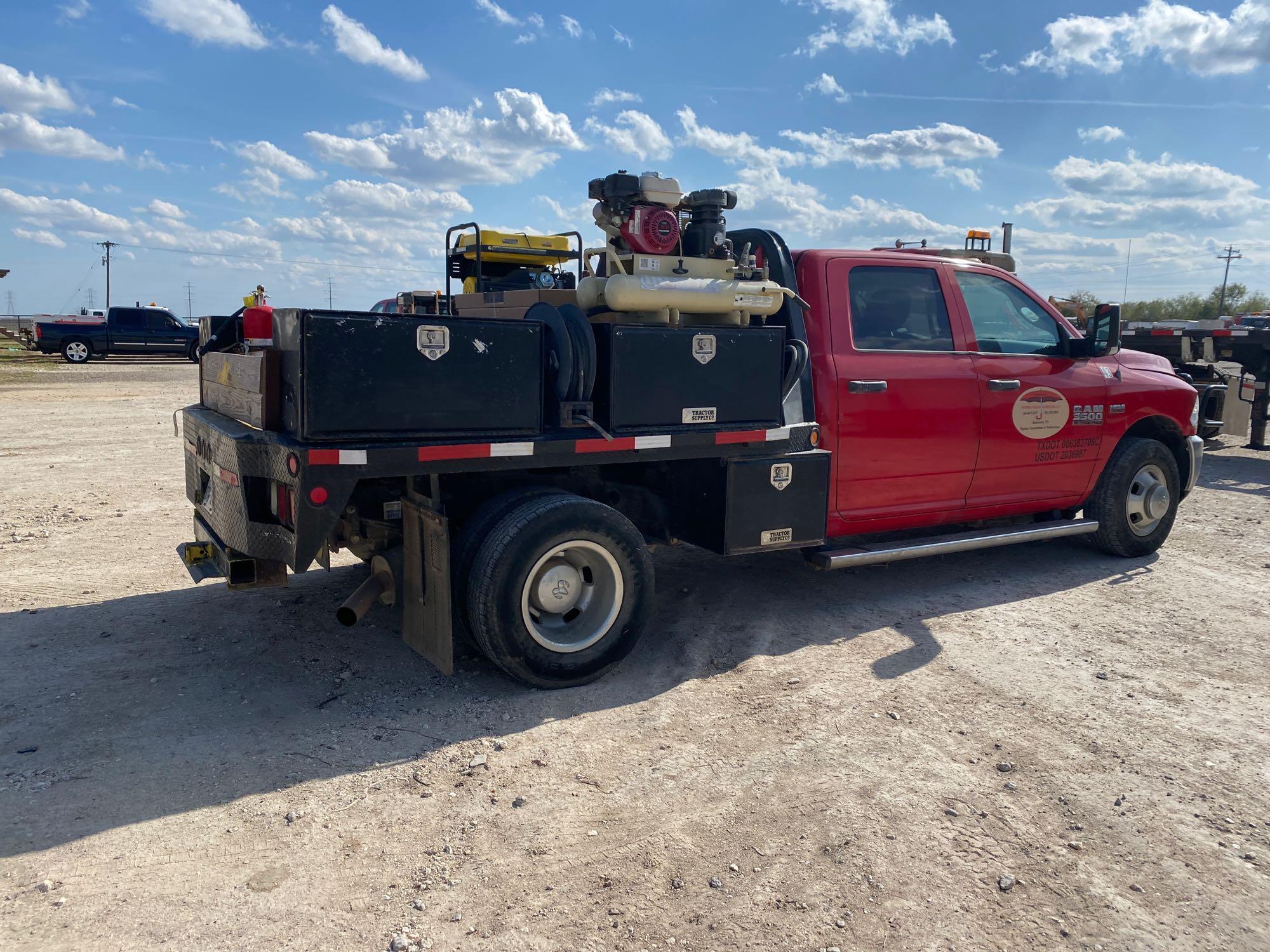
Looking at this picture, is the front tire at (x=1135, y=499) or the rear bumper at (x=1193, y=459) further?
the rear bumper at (x=1193, y=459)

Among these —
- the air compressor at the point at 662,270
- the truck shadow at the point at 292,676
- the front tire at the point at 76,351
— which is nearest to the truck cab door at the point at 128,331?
the front tire at the point at 76,351

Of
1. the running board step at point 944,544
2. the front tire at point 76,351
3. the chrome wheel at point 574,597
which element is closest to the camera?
the chrome wheel at point 574,597

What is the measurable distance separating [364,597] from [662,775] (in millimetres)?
1601

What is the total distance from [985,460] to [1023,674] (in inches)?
64.9

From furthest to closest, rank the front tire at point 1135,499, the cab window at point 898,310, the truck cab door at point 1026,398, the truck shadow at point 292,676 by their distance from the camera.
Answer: the front tire at point 1135,499 < the truck cab door at point 1026,398 < the cab window at point 898,310 < the truck shadow at point 292,676

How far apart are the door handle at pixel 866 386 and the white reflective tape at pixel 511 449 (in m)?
2.02

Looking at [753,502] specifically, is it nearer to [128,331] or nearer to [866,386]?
[866,386]

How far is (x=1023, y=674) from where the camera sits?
4.53 m

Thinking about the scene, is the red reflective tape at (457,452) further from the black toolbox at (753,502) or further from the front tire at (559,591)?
the black toolbox at (753,502)

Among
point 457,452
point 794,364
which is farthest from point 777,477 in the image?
point 457,452

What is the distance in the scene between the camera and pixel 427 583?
13.4ft

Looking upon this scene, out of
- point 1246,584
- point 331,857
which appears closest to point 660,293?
point 331,857

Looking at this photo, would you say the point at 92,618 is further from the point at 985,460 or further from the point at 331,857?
the point at 985,460

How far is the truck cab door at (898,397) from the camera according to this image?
522cm
